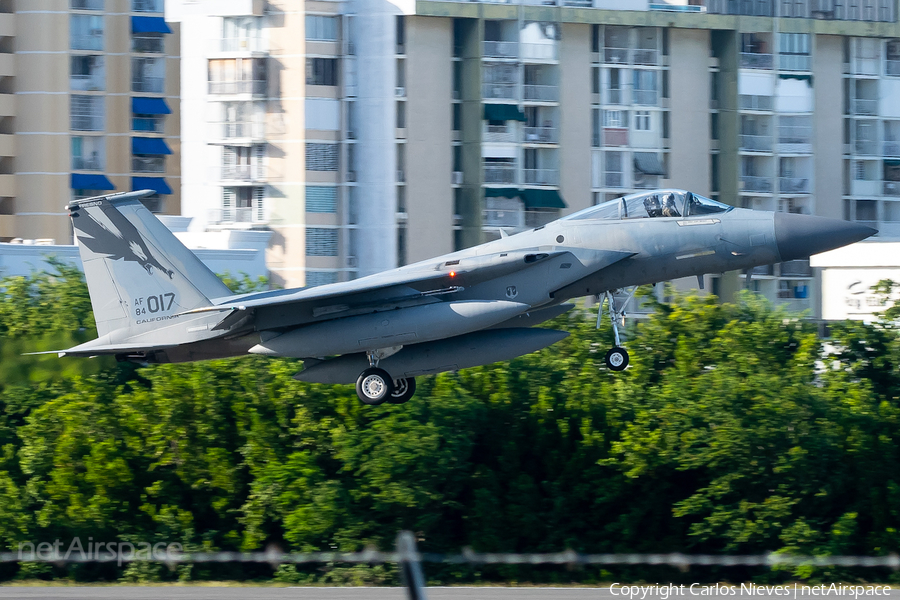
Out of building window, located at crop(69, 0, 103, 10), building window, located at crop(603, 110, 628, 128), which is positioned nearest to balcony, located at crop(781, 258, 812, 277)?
building window, located at crop(603, 110, 628, 128)

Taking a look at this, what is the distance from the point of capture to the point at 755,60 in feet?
187

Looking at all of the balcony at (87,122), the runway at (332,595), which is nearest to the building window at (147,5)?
the balcony at (87,122)

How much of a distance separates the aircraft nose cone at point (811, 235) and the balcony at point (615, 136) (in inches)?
1368

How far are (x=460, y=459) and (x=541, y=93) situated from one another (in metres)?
24.5

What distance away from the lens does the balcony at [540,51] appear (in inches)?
2024

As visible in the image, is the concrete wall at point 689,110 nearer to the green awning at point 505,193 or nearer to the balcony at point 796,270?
the balcony at point 796,270

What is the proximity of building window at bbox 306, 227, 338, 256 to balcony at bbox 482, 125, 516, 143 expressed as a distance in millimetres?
7913

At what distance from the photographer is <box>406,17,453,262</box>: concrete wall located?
50003 millimetres

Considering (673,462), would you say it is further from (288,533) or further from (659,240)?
(659,240)

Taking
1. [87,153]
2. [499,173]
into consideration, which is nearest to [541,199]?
[499,173]

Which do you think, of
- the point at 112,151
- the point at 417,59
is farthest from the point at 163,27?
the point at 417,59

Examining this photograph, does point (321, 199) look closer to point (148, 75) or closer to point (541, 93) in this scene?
point (541, 93)

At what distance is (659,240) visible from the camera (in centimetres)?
1988

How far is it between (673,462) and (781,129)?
28.5m
